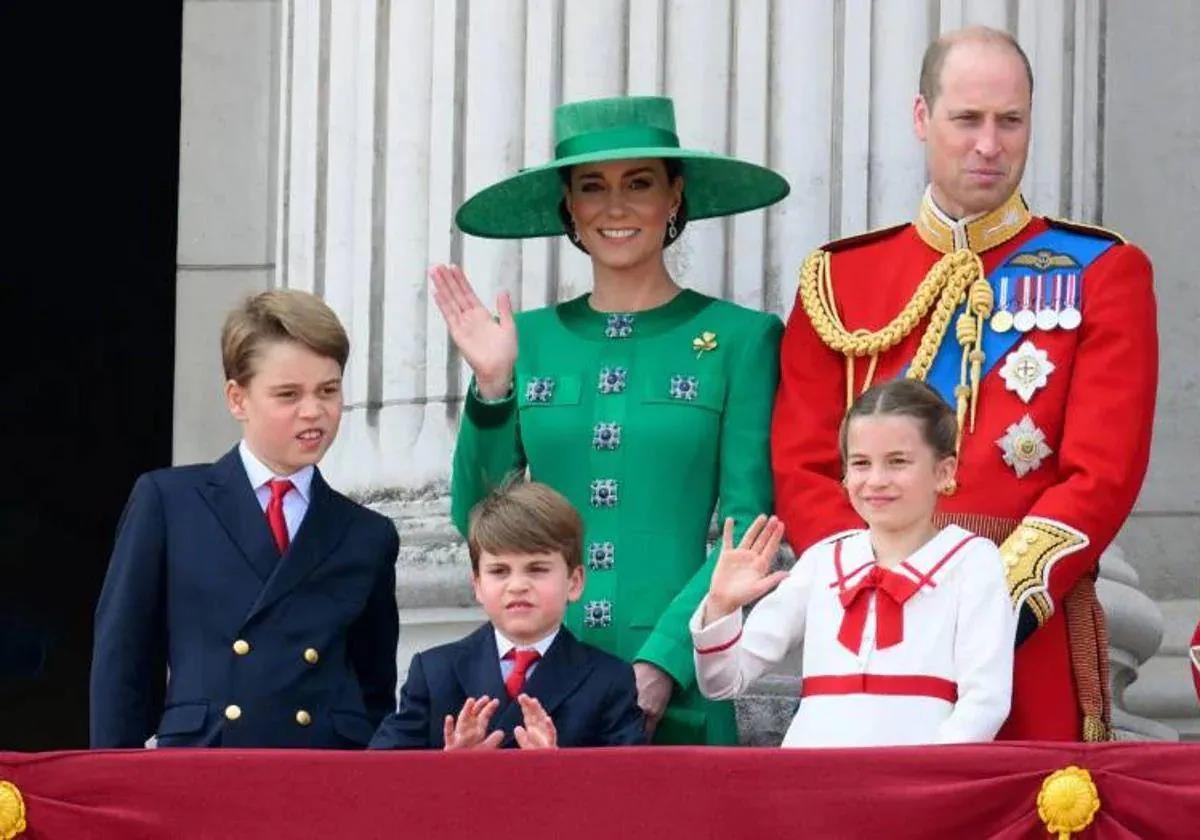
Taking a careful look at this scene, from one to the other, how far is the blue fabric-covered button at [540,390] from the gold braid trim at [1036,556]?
93 centimetres

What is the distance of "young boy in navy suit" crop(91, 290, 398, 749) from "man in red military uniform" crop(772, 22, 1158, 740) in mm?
748

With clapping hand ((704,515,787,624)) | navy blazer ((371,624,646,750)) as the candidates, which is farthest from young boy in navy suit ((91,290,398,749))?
clapping hand ((704,515,787,624))

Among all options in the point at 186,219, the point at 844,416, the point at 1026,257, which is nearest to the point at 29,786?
the point at 844,416

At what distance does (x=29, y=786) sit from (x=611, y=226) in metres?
1.61

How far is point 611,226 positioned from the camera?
6027mm

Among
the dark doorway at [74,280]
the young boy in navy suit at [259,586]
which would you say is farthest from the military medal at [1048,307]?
the dark doorway at [74,280]

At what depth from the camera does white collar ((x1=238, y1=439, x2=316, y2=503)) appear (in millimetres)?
5738

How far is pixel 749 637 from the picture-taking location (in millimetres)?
5461

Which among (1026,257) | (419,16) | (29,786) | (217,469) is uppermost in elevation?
(419,16)

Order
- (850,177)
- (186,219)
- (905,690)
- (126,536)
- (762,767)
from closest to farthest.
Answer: (762,767), (905,690), (126,536), (850,177), (186,219)

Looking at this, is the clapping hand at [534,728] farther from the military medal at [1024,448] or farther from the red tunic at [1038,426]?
the military medal at [1024,448]

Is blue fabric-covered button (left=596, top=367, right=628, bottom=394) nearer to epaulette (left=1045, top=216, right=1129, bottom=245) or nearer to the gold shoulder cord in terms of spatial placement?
the gold shoulder cord

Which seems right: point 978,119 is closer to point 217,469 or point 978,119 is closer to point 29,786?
point 217,469

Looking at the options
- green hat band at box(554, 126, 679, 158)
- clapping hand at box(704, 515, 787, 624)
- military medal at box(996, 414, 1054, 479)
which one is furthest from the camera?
green hat band at box(554, 126, 679, 158)
